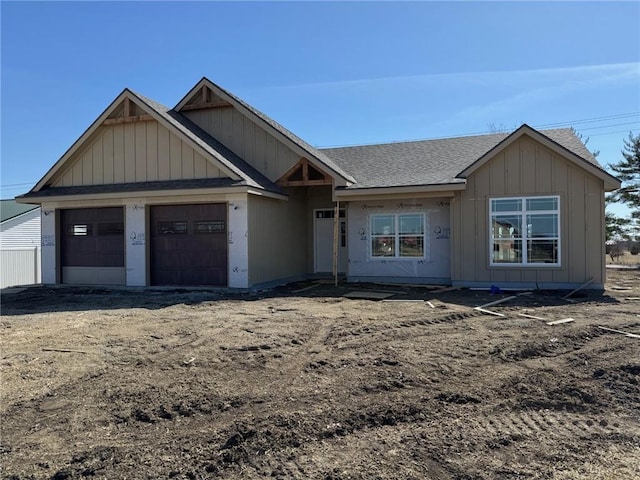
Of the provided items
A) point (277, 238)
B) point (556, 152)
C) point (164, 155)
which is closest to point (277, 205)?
point (277, 238)

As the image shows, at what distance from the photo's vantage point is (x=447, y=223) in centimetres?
1436

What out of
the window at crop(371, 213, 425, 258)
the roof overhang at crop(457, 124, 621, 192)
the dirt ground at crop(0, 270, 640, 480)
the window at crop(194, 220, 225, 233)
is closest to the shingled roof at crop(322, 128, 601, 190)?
the roof overhang at crop(457, 124, 621, 192)

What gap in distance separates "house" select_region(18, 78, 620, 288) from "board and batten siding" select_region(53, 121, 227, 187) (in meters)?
0.04

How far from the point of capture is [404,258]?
48.8 ft

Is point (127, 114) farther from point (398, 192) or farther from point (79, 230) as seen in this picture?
point (398, 192)

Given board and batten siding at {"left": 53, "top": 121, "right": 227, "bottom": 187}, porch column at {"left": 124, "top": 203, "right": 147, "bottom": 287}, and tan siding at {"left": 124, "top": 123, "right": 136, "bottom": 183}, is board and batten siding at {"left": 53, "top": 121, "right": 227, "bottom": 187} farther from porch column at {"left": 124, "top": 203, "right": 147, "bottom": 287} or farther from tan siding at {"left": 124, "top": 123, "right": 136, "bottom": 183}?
porch column at {"left": 124, "top": 203, "right": 147, "bottom": 287}

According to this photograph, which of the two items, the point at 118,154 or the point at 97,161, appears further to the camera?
the point at 97,161

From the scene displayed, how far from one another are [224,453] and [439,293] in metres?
9.61

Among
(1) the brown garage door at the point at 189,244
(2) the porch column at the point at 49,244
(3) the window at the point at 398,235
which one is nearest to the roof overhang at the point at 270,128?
(3) the window at the point at 398,235

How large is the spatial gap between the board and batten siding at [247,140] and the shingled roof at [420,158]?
253cm

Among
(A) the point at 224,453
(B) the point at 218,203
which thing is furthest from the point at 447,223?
(A) the point at 224,453

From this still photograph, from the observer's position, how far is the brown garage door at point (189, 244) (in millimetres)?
13953

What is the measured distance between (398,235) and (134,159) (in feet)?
27.9

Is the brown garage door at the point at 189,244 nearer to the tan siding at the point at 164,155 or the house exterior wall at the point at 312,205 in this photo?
the tan siding at the point at 164,155
